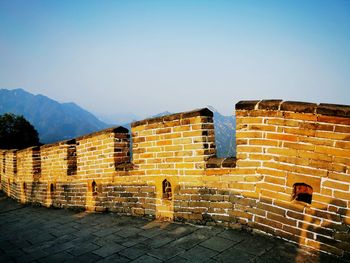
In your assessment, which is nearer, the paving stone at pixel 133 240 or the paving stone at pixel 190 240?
the paving stone at pixel 190 240

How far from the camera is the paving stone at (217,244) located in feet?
8.53

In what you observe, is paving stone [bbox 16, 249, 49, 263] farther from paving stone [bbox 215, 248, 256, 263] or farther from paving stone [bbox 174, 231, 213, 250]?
paving stone [bbox 215, 248, 256, 263]

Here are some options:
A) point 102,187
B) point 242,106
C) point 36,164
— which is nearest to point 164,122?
point 242,106

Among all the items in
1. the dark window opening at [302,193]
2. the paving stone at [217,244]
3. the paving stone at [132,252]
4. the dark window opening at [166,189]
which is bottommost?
the paving stone at [132,252]

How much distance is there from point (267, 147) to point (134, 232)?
2.04 metres

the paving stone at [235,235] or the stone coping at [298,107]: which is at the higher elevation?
the stone coping at [298,107]

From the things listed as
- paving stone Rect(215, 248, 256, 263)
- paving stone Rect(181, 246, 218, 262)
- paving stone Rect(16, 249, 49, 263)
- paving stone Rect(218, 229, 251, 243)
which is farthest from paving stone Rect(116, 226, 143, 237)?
paving stone Rect(215, 248, 256, 263)

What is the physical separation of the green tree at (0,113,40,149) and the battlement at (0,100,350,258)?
3123cm

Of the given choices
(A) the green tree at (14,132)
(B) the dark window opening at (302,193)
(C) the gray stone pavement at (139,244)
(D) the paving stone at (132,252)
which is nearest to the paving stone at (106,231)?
(C) the gray stone pavement at (139,244)

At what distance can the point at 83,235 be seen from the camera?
3.60 metres

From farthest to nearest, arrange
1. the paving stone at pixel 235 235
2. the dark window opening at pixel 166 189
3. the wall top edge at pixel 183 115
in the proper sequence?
1. the dark window opening at pixel 166 189
2. the wall top edge at pixel 183 115
3. the paving stone at pixel 235 235

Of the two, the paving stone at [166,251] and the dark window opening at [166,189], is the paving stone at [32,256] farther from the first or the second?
the dark window opening at [166,189]

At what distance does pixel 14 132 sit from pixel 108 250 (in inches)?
1337

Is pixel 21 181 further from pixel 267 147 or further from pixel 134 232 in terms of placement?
pixel 267 147
